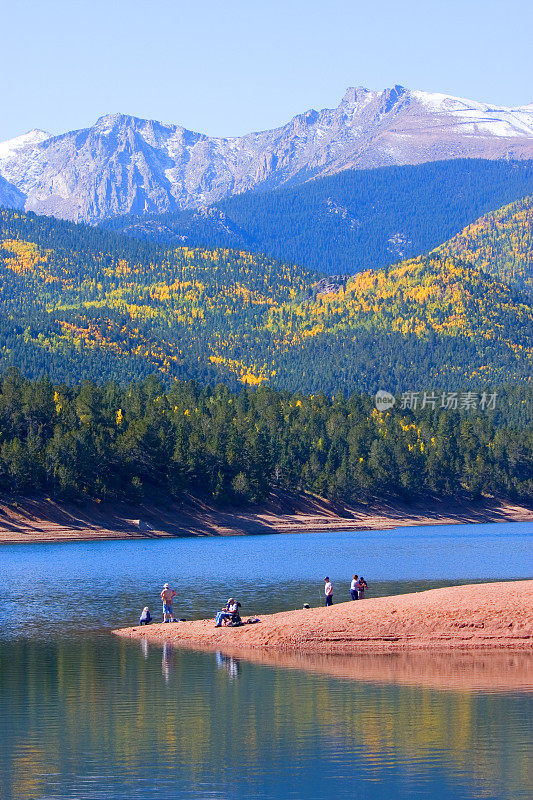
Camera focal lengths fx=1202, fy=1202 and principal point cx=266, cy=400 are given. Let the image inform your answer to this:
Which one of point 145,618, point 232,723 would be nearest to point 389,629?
point 145,618

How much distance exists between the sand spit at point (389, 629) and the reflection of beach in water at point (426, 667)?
41.7 inches

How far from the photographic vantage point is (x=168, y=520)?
164625mm

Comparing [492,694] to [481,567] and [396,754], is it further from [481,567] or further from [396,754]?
[481,567]

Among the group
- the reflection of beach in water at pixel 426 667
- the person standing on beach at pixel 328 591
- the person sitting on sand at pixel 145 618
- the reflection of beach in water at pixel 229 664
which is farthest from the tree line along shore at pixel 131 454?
the reflection of beach in water at pixel 426 667

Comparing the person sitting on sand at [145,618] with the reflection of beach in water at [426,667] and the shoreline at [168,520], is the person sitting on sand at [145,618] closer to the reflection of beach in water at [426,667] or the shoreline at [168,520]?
the reflection of beach in water at [426,667]

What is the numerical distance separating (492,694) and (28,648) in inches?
994

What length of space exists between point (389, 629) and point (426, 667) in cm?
686

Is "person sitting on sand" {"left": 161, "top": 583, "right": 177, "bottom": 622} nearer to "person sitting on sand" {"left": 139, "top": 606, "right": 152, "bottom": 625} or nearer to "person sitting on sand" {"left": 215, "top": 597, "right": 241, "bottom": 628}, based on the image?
"person sitting on sand" {"left": 139, "top": 606, "right": 152, "bottom": 625}

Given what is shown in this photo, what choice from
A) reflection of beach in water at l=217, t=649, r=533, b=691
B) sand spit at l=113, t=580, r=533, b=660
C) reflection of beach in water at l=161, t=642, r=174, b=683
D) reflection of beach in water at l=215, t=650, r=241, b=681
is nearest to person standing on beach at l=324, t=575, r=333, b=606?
sand spit at l=113, t=580, r=533, b=660

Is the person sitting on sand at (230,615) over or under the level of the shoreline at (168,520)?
under

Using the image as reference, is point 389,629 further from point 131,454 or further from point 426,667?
point 131,454

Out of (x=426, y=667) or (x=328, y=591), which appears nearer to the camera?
(x=426, y=667)

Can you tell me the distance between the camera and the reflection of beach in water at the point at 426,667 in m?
50.2

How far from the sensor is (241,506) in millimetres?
179000
